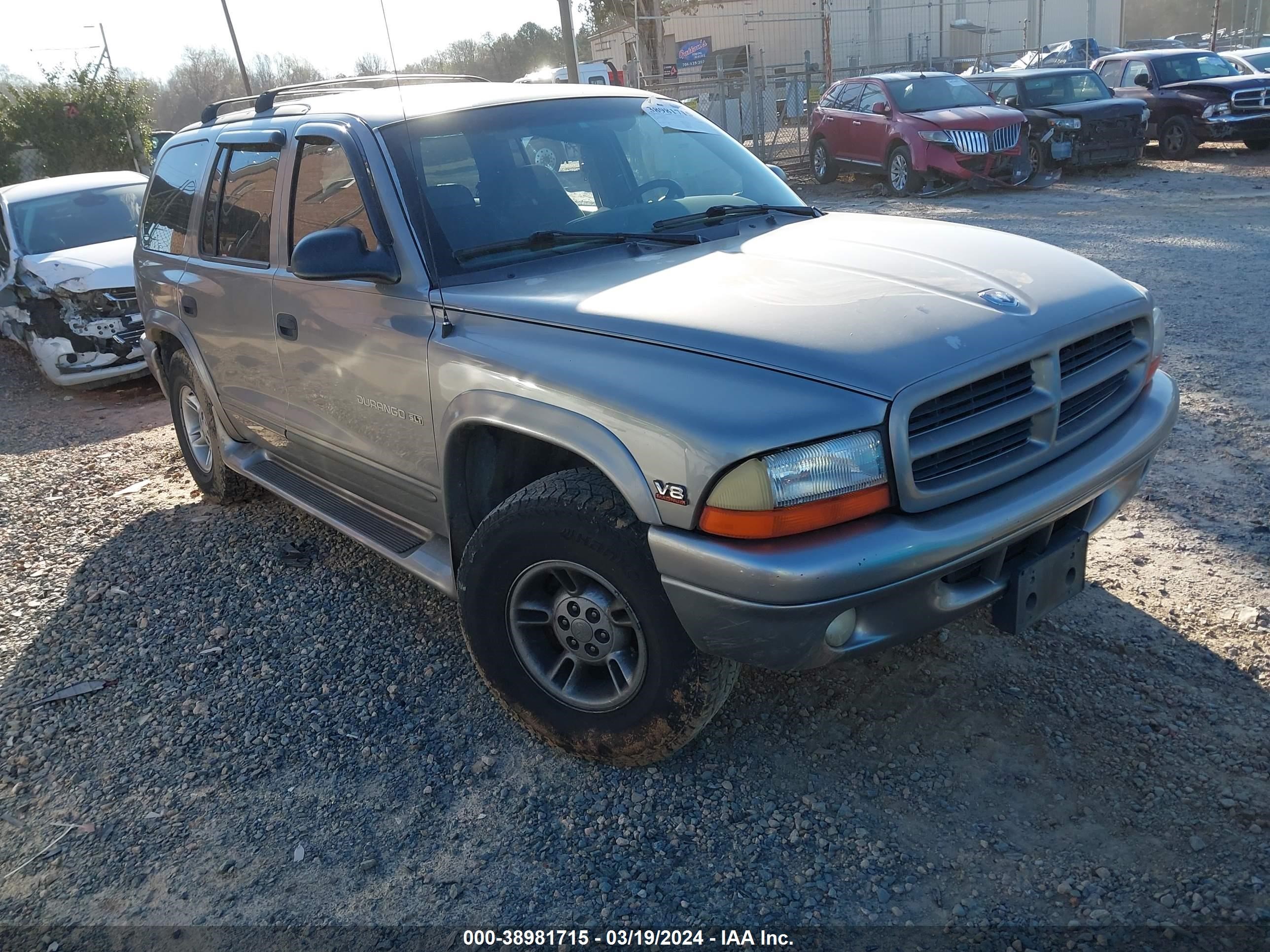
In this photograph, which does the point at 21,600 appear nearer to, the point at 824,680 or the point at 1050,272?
the point at 824,680

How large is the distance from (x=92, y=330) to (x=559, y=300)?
685 centimetres

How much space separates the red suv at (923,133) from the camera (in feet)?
46.9

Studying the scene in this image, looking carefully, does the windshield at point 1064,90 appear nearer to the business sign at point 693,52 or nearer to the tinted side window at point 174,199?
the tinted side window at point 174,199

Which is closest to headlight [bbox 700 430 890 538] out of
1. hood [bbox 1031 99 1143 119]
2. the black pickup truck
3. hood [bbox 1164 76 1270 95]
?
the black pickup truck

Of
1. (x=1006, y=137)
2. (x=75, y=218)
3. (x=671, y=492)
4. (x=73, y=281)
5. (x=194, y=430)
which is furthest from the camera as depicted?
(x=1006, y=137)

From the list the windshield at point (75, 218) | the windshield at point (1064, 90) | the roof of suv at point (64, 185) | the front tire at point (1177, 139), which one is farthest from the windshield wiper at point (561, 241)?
the front tire at point (1177, 139)

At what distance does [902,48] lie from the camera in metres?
35.2

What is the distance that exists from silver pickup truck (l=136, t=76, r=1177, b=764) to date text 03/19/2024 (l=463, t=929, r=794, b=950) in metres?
0.54

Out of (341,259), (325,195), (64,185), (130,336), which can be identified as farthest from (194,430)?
(64,185)

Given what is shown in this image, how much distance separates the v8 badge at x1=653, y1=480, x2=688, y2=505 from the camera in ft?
7.82

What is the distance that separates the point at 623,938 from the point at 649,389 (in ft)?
4.42

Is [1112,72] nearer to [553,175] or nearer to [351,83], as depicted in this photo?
[351,83]

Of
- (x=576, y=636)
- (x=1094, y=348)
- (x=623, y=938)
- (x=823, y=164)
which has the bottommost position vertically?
(x=623, y=938)

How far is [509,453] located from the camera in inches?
125
